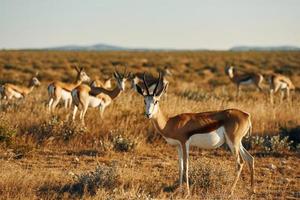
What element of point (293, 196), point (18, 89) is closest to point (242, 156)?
point (293, 196)

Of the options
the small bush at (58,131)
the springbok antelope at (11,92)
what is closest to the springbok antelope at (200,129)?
the small bush at (58,131)

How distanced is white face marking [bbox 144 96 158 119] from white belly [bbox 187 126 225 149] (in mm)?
743

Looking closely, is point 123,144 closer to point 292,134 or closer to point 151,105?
point 151,105

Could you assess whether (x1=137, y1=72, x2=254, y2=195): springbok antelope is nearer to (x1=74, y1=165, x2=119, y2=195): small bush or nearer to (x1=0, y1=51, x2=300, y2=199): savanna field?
(x1=0, y1=51, x2=300, y2=199): savanna field

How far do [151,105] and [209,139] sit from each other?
108cm

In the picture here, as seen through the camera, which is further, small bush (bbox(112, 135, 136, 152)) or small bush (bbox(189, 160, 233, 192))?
small bush (bbox(112, 135, 136, 152))

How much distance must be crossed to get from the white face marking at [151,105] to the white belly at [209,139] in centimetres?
74

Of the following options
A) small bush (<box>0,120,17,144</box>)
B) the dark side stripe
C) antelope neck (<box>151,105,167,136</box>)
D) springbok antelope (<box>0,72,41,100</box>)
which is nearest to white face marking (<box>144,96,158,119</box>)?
antelope neck (<box>151,105,167,136</box>)

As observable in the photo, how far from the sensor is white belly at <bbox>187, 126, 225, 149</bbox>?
7.20 metres

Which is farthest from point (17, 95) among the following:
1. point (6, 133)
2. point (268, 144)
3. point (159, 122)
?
point (159, 122)

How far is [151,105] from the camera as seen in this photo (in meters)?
7.25

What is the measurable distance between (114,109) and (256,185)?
22.1 feet

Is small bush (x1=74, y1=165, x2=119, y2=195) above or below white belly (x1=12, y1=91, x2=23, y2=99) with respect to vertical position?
below

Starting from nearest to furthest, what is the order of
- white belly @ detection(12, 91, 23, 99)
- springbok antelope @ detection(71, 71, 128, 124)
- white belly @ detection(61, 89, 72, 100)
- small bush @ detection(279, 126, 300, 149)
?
small bush @ detection(279, 126, 300, 149)
springbok antelope @ detection(71, 71, 128, 124)
white belly @ detection(61, 89, 72, 100)
white belly @ detection(12, 91, 23, 99)
